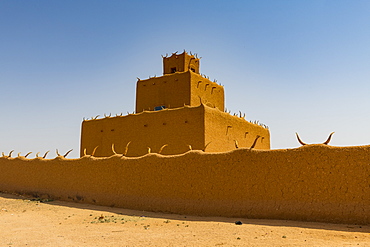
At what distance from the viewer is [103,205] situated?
40.1 feet

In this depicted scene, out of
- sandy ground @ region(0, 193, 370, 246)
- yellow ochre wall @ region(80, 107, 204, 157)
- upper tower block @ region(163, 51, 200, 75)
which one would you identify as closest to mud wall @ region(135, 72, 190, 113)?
upper tower block @ region(163, 51, 200, 75)

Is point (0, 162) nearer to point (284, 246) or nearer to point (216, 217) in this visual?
point (216, 217)

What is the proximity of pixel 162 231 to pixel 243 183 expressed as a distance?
2770 mm

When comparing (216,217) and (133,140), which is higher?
(133,140)

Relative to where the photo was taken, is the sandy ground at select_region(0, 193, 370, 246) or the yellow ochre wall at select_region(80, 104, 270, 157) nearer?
the sandy ground at select_region(0, 193, 370, 246)

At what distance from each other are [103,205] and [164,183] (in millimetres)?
3245

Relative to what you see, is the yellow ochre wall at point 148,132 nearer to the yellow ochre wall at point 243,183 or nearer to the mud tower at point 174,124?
the mud tower at point 174,124

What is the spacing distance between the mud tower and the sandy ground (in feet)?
13.3

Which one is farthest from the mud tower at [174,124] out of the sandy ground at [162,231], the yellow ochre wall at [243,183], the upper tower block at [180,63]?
the sandy ground at [162,231]

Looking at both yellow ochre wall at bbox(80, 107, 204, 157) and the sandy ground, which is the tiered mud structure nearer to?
yellow ochre wall at bbox(80, 107, 204, 157)

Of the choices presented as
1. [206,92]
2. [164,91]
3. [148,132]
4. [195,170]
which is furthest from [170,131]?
[206,92]

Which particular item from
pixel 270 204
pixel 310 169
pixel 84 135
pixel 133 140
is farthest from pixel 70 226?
pixel 84 135

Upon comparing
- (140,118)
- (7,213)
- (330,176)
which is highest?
(140,118)

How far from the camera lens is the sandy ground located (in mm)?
6223
